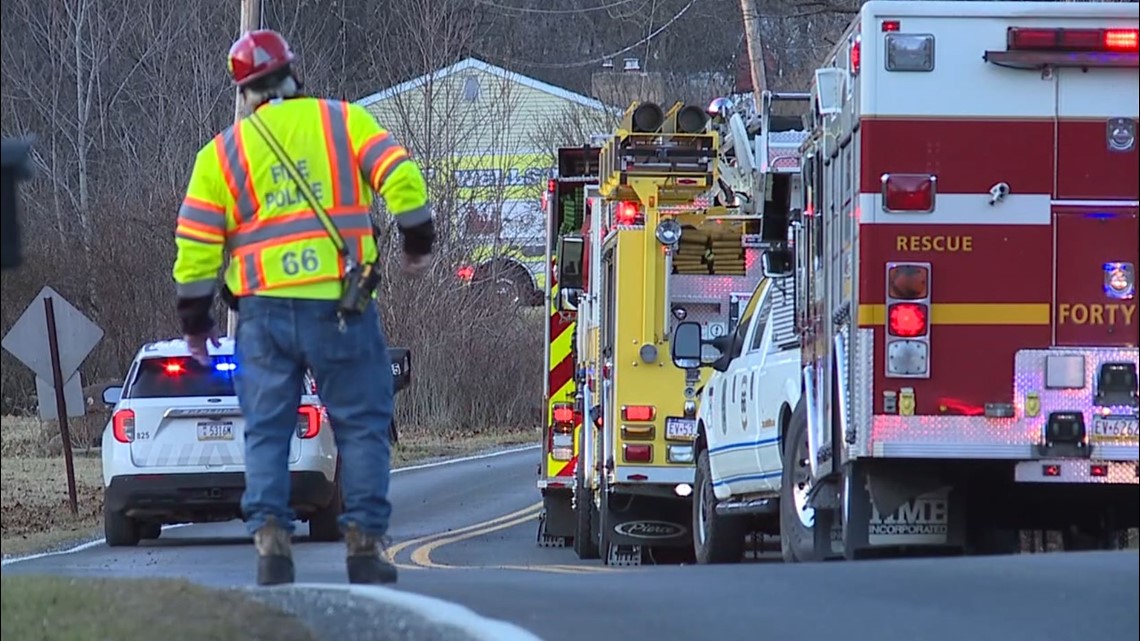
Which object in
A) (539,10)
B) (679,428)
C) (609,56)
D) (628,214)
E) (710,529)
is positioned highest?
(539,10)

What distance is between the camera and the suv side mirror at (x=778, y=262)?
1295 centimetres

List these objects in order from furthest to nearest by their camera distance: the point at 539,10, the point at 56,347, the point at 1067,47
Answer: the point at 539,10, the point at 56,347, the point at 1067,47

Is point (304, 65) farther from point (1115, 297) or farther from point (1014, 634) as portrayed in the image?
point (1014, 634)

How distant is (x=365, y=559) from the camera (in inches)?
314

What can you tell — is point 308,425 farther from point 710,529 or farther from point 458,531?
point 710,529

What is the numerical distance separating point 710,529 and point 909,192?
4.23 m

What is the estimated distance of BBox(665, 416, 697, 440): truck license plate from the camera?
51.6 feet

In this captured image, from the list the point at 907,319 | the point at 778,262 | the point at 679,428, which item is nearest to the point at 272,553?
the point at 907,319

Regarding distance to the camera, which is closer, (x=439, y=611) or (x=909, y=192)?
(x=439, y=611)

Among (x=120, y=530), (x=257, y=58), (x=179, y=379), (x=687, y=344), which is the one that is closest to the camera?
(x=257, y=58)

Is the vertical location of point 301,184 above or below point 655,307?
above

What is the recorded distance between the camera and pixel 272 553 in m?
7.88

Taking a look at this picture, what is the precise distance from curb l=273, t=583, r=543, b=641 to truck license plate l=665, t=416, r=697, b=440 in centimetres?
810

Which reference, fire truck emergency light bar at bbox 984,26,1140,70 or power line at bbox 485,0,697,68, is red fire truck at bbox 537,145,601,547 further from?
power line at bbox 485,0,697,68
